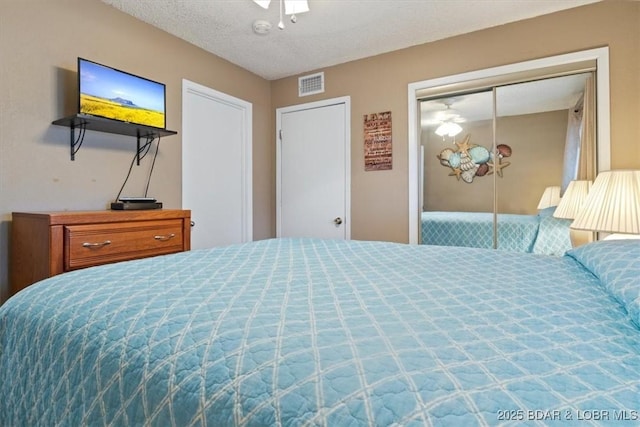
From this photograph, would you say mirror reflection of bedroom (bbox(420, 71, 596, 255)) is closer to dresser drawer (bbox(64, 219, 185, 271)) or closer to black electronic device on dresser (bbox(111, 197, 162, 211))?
dresser drawer (bbox(64, 219, 185, 271))

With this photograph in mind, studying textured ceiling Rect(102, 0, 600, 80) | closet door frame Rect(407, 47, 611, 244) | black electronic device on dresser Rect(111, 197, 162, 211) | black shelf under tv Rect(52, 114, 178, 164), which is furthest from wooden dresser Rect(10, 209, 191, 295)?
closet door frame Rect(407, 47, 611, 244)

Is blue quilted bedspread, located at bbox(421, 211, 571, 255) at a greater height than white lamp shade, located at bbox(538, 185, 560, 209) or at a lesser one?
lesser

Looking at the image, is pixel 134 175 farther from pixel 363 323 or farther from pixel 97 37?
pixel 363 323

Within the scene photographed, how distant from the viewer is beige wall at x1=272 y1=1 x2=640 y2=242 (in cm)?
230

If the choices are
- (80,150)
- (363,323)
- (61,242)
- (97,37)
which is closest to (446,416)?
(363,323)

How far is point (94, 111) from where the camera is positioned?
209cm

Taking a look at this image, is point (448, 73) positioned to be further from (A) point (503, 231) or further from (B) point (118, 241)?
(B) point (118, 241)

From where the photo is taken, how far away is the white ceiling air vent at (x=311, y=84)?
3.52m

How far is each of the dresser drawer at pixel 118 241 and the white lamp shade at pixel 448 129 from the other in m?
2.27

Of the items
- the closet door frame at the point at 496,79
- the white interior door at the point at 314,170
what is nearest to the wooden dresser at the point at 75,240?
the white interior door at the point at 314,170

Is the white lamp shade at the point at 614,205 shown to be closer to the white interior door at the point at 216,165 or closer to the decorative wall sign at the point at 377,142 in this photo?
the decorative wall sign at the point at 377,142

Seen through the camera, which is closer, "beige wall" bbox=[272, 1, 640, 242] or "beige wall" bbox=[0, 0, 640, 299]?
"beige wall" bbox=[0, 0, 640, 299]

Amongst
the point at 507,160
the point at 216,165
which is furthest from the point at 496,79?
the point at 216,165

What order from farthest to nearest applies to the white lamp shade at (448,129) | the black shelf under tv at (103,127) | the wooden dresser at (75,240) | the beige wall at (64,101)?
the white lamp shade at (448,129), the black shelf under tv at (103,127), the beige wall at (64,101), the wooden dresser at (75,240)
